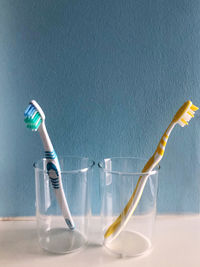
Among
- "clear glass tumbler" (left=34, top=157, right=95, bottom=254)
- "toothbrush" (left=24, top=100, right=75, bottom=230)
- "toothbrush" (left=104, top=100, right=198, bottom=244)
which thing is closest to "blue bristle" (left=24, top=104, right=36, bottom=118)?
"toothbrush" (left=24, top=100, right=75, bottom=230)

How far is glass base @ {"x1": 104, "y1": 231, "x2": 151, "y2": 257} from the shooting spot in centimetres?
57

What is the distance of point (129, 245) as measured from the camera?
0.59 meters

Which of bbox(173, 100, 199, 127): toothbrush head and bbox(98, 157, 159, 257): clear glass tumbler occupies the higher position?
bbox(173, 100, 199, 127): toothbrush head

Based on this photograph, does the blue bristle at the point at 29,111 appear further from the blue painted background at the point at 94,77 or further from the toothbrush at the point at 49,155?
the blue painted background at the point at 94,77

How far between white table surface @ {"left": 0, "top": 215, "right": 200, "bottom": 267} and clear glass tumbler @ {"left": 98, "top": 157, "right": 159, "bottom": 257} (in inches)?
0.7

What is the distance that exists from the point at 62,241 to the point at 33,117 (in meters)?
0.23

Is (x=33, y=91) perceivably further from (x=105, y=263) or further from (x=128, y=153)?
(x=105, y=263)

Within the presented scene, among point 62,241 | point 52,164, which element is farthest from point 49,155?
point 62,241

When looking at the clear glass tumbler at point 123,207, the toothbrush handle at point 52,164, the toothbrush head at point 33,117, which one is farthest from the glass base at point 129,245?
A: the toothbrush head at point 33,117

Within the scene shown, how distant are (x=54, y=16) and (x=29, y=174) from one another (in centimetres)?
32

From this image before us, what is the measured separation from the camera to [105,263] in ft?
1.80

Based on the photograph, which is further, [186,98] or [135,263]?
[186,98]

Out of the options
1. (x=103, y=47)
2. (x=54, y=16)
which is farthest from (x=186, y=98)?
(x=54, y=16)

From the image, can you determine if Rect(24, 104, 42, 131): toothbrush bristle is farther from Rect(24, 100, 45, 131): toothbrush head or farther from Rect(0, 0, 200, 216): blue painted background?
Rect(0, 0, 200, 216): blue painted background
